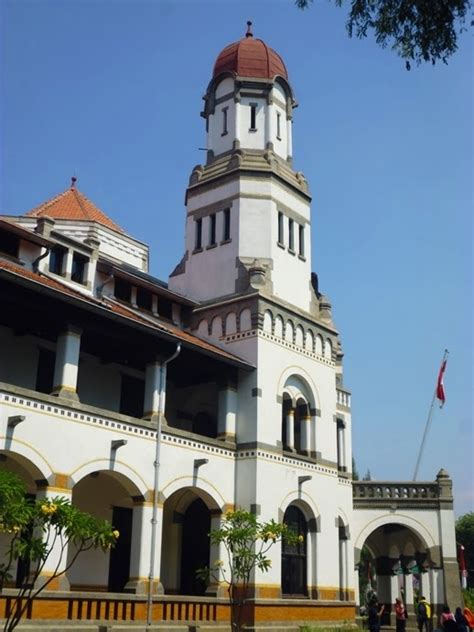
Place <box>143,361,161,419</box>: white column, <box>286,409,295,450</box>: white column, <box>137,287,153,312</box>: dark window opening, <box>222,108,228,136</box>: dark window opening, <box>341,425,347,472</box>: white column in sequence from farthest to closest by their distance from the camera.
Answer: <box>341,425,347,472</box>: white column < <box>222,108,228,136</box>: dark window opening < <box>137,287,153,312</box>: dark window opening < <box>286,409,295,450</box>: white column < <box>143,361,161,419</box>: white column

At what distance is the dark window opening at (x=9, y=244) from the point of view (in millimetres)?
24406

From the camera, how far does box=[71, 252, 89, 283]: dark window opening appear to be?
2671cm

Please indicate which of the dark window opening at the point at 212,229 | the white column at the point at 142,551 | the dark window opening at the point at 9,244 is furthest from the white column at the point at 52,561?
the dark window opening at the point at 212,229

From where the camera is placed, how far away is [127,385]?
2691 cm

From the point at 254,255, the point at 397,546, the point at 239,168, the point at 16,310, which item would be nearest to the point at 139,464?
the point at 16,310

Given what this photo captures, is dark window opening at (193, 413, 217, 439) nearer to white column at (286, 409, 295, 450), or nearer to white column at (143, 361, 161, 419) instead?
white column at (286, 409, 295, 450)

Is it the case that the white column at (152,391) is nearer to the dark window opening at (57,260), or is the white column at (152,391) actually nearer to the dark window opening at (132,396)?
the dark window opening at (132,396)

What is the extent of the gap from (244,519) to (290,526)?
5567 mm

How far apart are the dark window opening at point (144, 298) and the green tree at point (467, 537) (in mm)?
54932

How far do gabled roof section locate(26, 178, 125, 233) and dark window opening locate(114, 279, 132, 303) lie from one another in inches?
204

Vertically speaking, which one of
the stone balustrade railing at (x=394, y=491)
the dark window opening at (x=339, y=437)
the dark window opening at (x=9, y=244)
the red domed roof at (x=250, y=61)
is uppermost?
the red domed roof at (x=250, y=61)

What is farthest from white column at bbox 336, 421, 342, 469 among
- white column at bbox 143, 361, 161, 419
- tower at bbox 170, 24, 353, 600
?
white column at bbox 143, 361, 161, 419

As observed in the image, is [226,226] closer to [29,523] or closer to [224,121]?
[224,121]

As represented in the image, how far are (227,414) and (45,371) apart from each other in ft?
21.3
